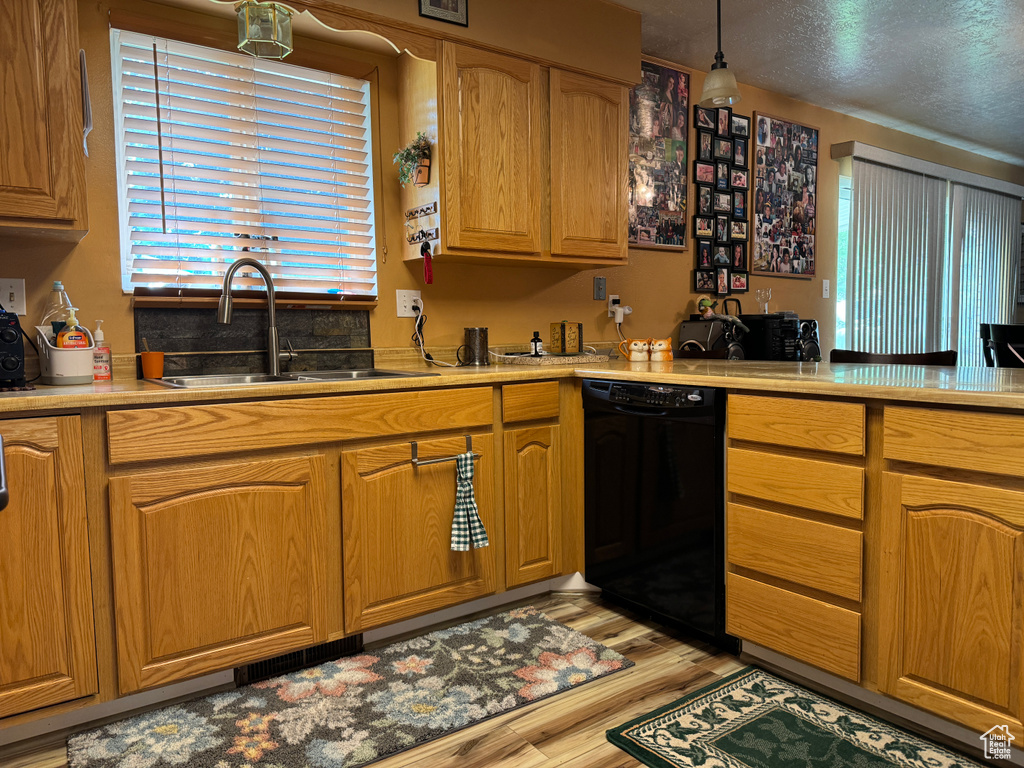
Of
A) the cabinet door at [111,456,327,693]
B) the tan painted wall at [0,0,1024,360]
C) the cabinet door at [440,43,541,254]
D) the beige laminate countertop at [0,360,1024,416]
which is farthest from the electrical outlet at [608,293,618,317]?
the cabinet door at [111,456,327,693]

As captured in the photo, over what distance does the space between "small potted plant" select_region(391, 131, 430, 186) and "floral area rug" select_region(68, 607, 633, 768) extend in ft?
5.47

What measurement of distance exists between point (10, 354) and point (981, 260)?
6628 millimetres

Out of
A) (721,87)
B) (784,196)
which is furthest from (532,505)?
(784,196)

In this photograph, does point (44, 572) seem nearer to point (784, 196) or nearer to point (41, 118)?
point (41, 118)

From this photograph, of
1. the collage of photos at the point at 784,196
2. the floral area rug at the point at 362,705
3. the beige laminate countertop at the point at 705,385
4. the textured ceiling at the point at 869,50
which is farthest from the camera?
the collage of photos at the point at 784,196

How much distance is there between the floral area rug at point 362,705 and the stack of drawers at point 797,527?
1.51 ft

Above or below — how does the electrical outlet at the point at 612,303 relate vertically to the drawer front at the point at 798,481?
above

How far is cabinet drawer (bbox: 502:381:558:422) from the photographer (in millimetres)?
2396

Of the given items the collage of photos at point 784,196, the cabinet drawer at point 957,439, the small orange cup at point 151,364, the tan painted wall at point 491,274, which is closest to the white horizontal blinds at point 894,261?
the tan painted wall at point 491,274

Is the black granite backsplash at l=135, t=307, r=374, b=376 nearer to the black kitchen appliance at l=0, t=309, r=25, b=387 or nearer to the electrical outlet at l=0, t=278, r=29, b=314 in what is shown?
the electrical outlet at l=0, t=278, r=29, b=314

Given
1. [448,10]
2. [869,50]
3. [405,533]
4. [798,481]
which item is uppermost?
[869,50]

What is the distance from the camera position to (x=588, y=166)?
296 cm

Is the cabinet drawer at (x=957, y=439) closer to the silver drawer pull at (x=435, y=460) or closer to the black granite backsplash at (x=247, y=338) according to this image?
the silver drawer pull at (x=435, y=460)

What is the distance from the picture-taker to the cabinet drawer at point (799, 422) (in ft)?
5.60
